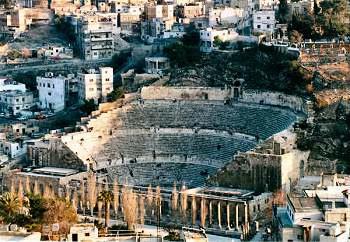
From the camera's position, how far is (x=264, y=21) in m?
55.8

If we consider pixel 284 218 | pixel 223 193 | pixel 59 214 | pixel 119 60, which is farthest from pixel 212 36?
pixel 284 218

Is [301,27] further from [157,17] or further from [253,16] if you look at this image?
[157,17]

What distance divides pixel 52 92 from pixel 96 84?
3139mm

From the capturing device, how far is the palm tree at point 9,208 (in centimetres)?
3477

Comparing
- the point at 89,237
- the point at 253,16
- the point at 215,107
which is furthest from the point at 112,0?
the point at 89,237

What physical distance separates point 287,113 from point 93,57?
1815cm

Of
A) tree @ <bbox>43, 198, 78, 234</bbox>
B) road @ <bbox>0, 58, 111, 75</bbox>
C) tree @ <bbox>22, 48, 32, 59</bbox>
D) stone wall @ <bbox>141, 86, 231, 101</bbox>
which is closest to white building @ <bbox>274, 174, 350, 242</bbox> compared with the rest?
tree @ <bbox>43, 198, 78, 234</bbox>

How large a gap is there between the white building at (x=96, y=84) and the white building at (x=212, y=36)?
19.2ft

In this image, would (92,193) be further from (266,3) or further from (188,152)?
(266,3)

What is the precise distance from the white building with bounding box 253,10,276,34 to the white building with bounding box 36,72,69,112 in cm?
1123

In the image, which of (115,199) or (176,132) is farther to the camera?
(176,132)

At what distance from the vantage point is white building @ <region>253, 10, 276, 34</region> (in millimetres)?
55500

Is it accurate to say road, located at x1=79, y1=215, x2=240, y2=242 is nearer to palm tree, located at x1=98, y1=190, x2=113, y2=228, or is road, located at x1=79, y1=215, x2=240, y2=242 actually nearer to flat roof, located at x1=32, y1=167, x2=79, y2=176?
palm tree, located at x1=98, y1=190, x2=113, y2=228

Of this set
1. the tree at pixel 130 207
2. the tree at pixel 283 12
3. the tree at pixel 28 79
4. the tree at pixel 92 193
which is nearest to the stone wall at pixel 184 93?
the tree at pixel 283 12
